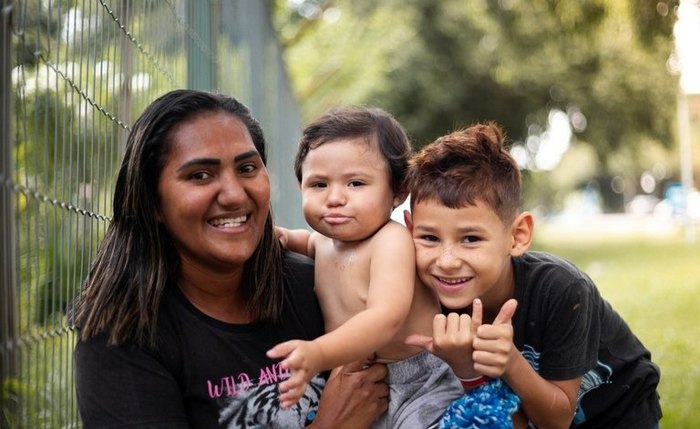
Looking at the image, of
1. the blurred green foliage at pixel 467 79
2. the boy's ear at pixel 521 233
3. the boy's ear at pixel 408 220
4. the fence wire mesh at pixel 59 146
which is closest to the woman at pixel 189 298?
the fence wire mesh at pixel 59 146

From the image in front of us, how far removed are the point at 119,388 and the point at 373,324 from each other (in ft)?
2.19

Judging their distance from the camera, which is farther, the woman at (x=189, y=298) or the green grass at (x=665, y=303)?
the green grass at (x=665, y=303)

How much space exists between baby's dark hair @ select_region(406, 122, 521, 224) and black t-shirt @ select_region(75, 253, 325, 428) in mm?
538

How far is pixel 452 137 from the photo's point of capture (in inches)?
118

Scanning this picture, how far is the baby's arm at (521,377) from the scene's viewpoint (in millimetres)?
2553

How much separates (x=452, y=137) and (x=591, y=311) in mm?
654

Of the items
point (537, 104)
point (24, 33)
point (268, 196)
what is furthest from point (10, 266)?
point (537, 104)

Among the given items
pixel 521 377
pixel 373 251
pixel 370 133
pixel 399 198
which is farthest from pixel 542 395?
pixel 370 133

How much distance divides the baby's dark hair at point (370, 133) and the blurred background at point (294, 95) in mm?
375

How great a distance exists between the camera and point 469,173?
9.29 feet

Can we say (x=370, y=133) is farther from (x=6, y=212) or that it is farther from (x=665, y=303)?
(x=665, y=303)

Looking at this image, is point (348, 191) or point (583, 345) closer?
point (583, 345)

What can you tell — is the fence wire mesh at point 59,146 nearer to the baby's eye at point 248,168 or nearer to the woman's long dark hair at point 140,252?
the woman's long dark hair at point 140,252

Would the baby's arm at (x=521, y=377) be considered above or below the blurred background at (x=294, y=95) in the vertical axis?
below
